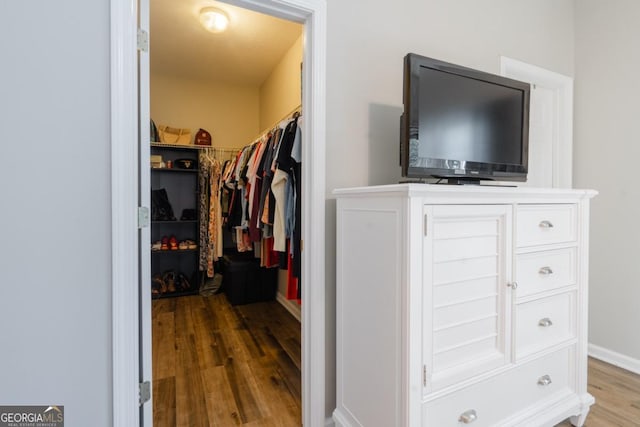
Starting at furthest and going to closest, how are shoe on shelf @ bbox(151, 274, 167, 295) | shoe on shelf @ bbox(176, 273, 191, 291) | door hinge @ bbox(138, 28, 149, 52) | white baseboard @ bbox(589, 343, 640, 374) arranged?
shoe on shelf @ bbox(176, 273, 191, 291)
shoe on shelf @ bbox(151, 274, 167, 295)
white baseboard @ bbox(589, 343, 640, 374)
door hinge @ bbox(138, 28, 149, 52)

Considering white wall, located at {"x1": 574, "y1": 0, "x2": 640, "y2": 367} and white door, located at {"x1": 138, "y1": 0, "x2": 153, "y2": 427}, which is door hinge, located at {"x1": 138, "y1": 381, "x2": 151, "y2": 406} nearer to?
white door, located at {"x1": 138, "y1": 0, "x2": 153, "y2": 427}

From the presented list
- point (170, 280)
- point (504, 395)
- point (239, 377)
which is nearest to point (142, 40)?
point (239, 377)

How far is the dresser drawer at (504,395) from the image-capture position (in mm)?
1165

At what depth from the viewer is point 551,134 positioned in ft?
8.43

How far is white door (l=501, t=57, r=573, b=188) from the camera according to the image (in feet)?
8.18

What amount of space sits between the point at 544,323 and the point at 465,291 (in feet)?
1.92

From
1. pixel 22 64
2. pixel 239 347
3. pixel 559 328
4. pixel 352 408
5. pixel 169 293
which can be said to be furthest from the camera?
pixel 169 293

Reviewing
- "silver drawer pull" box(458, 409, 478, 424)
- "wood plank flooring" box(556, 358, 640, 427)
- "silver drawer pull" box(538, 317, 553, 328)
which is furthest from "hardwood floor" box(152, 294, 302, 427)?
"wood plank flooring" box(556, 358, 640, 427)

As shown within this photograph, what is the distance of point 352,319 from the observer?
4.60 feet

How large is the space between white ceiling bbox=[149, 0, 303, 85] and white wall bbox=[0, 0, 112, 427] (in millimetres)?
1622

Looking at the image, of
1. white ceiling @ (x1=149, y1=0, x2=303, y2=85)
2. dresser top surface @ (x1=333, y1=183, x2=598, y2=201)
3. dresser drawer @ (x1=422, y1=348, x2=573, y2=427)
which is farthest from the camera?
white ceiling @ (x1=149, y1=0, x2=303, y2=85)

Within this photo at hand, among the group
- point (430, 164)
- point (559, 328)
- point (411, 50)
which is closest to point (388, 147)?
point (430, 164)

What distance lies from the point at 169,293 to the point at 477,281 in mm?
3596

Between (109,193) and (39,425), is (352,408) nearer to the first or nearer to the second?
(39,425)
